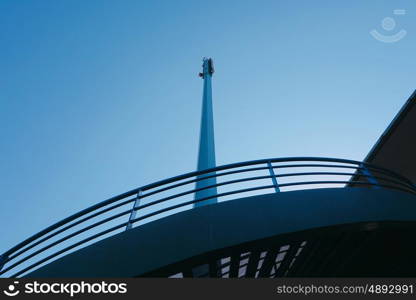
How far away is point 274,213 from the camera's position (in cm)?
376

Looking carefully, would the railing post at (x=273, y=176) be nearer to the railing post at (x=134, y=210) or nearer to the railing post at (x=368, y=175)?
Result: the railing post at (x=368, y=175)

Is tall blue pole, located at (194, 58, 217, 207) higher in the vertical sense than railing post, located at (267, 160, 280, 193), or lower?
higher

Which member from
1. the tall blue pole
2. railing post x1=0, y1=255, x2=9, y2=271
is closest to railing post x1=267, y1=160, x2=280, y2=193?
the tall blue pole

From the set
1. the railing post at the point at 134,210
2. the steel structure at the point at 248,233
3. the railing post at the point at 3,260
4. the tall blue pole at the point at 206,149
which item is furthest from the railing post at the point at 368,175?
the railing post at the point at 3,260

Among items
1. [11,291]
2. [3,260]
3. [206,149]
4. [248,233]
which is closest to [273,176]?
[248,233]

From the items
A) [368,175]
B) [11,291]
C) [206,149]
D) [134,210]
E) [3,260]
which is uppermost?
[206,149]

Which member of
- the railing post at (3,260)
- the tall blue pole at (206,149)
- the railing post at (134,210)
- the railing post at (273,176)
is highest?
the tall blue pole at (206,149)

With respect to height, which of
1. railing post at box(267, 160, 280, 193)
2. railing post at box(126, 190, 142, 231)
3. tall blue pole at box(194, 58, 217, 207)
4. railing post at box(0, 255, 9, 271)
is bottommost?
railing post at box(0, 255, 9, 271)

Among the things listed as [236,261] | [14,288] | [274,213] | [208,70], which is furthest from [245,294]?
[208,70]

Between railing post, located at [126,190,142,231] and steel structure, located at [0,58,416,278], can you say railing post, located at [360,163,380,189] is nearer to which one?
steel structure, located at [0,58,416,278]

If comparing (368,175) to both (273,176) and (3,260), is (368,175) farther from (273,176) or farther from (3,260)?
(3,260)

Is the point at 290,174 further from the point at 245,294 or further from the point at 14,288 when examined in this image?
the point at 14,288

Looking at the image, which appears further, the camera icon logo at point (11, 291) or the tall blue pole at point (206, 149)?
the tall blue pole at point (206, 149)

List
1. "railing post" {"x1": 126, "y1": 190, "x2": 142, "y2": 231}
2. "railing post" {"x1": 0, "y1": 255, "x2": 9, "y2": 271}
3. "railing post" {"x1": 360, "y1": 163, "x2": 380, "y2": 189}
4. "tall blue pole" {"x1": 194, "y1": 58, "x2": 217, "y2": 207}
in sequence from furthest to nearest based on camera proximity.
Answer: "tall blue pole" {"x1": 194, "y1": 58, "x2": 217, "y2": 207}, "railing post" {"x1": 360, "y1": 163, "x2": 380, "y2": 189}, "railing post" {"x1": 0, "y1": 255, "x2": 9, "y2": 271}, "railing post" {"x1": 126, "y1": 190, "x2": 142, "y2": 231}
